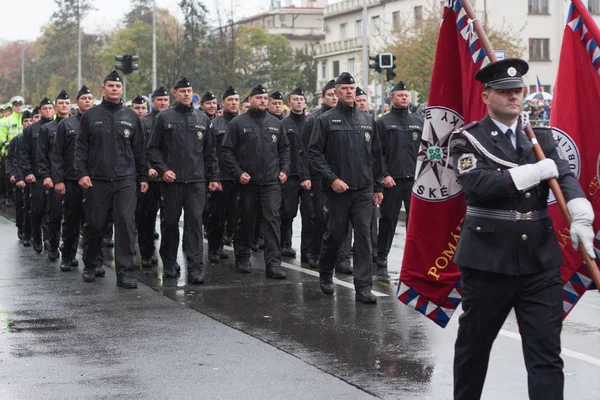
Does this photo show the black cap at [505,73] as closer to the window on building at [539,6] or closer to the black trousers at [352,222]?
the black trousers at [352,222]

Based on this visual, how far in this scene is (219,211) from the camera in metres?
14.6

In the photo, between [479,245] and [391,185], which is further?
[391,185]

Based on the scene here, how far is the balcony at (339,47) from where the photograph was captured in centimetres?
8650

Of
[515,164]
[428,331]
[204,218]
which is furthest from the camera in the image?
[204,218]

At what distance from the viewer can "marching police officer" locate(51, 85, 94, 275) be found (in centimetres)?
1338

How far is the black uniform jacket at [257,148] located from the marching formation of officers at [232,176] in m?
0.01

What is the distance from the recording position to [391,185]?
13.5m

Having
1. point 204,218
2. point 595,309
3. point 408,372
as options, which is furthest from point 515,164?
point 204,218

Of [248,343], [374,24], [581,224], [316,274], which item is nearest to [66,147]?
[316,274]

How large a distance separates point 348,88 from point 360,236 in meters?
1.47

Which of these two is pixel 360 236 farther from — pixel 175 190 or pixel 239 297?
pixel 175 190

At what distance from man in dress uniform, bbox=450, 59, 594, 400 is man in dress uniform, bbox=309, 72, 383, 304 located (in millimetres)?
4796

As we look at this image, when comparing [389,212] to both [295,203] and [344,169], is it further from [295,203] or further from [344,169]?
[344,169]

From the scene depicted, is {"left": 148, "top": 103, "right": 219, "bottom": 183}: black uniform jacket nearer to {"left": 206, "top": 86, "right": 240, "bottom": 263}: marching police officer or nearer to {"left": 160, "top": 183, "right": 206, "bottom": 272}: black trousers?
{"left": 160, "top": 183, "right": 206, "bottom": 272}: black trousers
